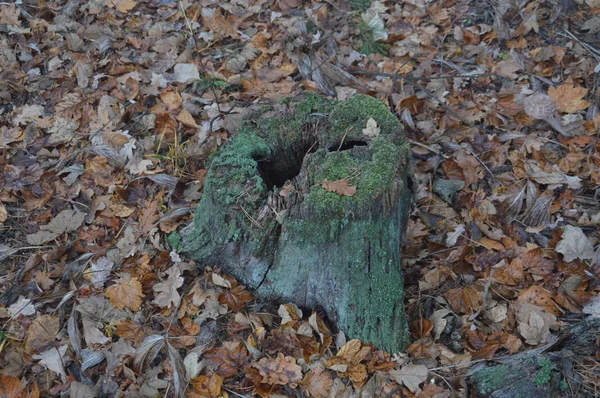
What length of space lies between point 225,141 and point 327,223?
1.47 metres

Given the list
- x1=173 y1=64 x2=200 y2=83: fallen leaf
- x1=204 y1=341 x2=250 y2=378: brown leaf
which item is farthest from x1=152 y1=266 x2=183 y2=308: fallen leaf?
x1=173 y1=64 x2=200 y2=83: fallen leaf

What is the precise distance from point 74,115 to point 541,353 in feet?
12.2

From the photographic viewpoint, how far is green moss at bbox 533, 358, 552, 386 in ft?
7.38

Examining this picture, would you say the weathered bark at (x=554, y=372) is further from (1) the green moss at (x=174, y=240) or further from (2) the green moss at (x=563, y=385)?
(1) the green moss at (x=174, y=240)

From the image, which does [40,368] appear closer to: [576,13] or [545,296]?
[545,296]

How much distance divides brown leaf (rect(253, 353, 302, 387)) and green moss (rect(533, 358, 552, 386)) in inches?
43.7

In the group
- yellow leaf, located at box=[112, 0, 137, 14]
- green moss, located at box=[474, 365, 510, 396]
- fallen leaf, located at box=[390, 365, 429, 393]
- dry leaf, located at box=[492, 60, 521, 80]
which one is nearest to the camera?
green moss, located at box=[474, 365, 510, 396]

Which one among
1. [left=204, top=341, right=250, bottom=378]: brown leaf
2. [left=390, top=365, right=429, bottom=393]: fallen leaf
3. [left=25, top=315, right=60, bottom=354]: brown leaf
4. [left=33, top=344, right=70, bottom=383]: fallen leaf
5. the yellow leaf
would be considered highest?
the yellow leaf

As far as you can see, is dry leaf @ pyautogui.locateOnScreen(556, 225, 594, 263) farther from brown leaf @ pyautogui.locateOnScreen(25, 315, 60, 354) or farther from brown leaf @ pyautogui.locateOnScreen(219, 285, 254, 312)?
brown leaf @ pyautogui.locateOnScreen(25, 315, 60, 354)

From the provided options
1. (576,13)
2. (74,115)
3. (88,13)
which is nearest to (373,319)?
(74,115)

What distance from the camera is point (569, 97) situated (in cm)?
393

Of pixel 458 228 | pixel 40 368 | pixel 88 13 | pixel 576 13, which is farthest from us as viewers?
pixel 88 13

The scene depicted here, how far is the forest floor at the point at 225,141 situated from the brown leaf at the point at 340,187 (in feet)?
2.45

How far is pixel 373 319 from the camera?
8.41 ft
